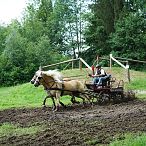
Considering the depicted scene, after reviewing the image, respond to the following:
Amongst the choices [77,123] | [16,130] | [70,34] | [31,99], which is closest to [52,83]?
[77,123]

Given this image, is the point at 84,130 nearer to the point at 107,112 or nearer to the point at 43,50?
the point at 107,112

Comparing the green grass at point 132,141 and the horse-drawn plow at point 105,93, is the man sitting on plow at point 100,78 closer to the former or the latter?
the horse-drawn plow at point 105,93

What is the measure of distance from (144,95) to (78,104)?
464 cm

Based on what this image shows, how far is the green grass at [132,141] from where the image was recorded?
9.17 meters

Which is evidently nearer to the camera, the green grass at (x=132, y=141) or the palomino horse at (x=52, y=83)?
the green grass at (x=132, y=141)

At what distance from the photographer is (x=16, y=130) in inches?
500

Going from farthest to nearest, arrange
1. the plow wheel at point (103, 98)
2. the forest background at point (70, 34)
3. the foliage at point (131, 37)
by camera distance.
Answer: the foliage at point (131, 37), the forest background at point (70, 34), the plow wheel at point (103, 98)

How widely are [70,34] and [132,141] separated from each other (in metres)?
49.3

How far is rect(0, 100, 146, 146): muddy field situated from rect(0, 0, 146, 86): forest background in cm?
2353

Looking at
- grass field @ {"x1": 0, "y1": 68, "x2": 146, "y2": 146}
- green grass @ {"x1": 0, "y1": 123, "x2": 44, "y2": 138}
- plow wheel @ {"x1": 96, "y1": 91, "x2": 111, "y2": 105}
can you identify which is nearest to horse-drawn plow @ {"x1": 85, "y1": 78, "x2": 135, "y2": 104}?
plow wheel @ {"x1": 96, "y1": 91, "x2": 111, "y2": 105}

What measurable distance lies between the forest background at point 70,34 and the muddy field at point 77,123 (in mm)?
23528

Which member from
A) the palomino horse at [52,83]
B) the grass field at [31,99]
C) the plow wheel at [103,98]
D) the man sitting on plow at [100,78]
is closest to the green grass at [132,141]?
the grass field at [31,99]

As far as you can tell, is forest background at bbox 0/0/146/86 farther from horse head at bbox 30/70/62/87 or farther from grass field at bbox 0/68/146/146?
horse head at bbox 30/70/62/87

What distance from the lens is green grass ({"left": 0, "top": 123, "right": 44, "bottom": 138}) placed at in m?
12.0
